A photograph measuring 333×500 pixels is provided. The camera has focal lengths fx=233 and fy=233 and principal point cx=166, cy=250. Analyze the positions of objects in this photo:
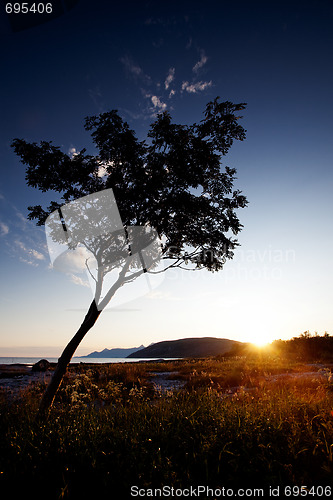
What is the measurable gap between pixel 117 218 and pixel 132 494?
273 inches

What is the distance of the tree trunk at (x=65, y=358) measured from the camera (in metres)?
6.33

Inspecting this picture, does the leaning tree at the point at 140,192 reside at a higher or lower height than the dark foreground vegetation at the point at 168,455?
higher

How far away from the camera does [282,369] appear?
1379 centimetres

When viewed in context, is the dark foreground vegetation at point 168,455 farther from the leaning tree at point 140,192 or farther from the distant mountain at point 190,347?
the distant mountain at point 190,347

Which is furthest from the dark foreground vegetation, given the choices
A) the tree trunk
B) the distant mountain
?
the distant mountain

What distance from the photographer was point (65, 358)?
7.00 metres

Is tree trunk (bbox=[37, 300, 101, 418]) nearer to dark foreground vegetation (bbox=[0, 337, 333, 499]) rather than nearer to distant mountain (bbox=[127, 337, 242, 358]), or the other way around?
dark foreground vegetation (bbox=[0, 337, 333, 499])

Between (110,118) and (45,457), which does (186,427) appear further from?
(110,118)

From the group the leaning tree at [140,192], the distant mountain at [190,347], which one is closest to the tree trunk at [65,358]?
the leaning tree at [140,192]

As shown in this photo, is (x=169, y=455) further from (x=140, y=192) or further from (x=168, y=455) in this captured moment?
(x=140, y=192)

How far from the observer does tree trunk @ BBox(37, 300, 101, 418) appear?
633cm

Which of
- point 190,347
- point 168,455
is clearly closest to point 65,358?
point 168,455

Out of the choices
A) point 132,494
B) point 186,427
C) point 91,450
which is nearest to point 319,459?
point 186,427

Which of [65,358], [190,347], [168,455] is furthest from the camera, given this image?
[190,347]
